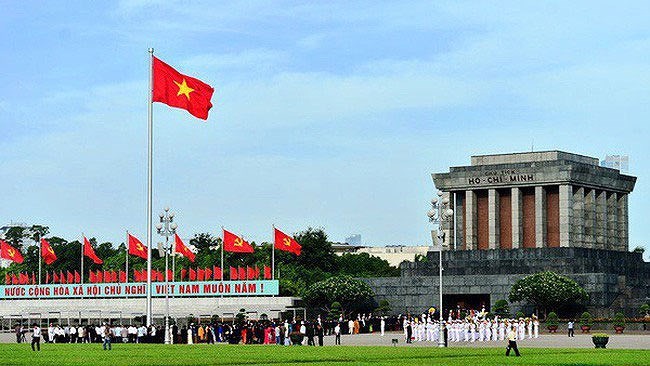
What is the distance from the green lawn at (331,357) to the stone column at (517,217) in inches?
1592

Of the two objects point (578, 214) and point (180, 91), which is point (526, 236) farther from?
Answer: point (180, 91)

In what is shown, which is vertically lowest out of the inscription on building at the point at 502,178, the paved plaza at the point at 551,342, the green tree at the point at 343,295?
the paved plaza at the point at 551,342

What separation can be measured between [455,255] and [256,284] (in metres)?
16.3

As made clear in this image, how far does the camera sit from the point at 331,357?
47688 millimetres

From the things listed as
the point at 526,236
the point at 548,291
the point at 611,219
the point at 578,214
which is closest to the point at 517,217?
the point at 526,236

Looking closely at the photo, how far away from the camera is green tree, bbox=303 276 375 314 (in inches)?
3706

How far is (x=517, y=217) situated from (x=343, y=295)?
48.1 feet

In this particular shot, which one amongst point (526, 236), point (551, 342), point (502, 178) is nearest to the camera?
point (551, 342)

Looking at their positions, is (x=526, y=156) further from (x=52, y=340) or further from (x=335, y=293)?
(x=52, y=340)

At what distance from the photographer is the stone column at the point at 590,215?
9756 cm

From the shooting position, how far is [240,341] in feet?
240

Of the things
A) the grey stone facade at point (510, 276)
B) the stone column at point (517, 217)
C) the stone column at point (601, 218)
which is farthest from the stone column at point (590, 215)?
the stone column at point (517, 217)

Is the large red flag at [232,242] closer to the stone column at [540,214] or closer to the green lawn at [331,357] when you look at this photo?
the stone column at [540,214]

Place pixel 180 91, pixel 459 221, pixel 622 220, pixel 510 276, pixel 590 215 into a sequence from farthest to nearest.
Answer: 1. pixel 622 220
2. pixel 459 221
3. pixel 590 215
4. pixel 510 276
5. pixel 180 91
